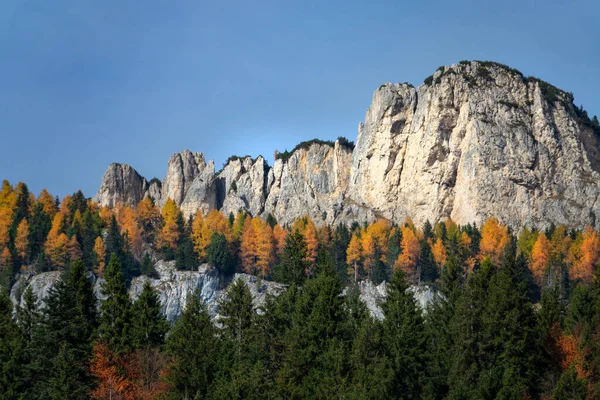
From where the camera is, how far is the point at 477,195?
116688 mm

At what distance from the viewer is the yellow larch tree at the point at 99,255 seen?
102562 millimetres

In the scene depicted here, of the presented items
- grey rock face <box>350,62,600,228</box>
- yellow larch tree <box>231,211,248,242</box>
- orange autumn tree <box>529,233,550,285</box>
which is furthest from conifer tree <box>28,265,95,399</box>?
grey rock face <box>350,62,600,228</box>

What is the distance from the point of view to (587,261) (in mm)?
96938

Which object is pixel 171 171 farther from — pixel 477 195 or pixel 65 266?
pixel 477 195

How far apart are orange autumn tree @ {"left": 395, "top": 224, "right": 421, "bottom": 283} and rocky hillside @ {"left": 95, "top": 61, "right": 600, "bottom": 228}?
16.6m

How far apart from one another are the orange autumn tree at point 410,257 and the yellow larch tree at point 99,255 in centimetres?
3834

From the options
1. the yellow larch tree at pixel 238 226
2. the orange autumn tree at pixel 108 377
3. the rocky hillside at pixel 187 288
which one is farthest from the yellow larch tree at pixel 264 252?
the orange autumn tree at pixel 108 377

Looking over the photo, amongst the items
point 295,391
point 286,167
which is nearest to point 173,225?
point 286,167

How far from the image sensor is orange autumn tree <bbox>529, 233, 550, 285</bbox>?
9819cm

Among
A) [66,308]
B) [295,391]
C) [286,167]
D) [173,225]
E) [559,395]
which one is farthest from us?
[286,167]

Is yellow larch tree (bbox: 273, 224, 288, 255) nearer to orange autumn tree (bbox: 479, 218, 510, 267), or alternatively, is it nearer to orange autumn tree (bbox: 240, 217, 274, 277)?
orange autumn tree (bbox: 240, 217, 274, 277)

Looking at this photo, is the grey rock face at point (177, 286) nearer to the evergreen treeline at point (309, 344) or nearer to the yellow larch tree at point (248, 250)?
the yellow larch tree at point (248, 250)

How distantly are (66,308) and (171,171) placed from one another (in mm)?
101118

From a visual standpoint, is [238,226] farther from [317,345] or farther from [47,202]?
Answer: [317,345]
